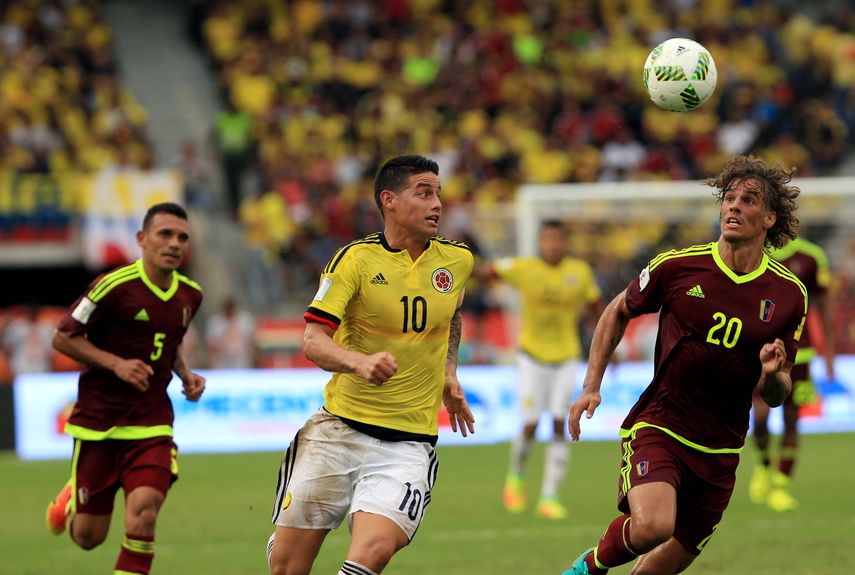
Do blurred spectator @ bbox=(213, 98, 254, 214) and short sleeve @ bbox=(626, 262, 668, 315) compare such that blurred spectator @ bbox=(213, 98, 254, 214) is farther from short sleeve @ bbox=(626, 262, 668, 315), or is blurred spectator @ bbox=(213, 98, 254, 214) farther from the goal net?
short sleeve @ bbox=(626, 262, 668, 315)

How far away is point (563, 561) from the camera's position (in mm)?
10125

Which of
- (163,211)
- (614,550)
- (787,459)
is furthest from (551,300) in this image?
(614,550)

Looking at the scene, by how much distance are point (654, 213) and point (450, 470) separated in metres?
Answer: 5.81

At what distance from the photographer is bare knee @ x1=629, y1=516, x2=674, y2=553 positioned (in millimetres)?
6898

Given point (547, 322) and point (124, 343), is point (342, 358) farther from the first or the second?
point (547, 322)

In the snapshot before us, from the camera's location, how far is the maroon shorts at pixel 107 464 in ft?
28.4

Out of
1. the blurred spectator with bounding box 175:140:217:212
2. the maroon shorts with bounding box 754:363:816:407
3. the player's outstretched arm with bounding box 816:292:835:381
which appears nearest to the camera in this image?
the maroon shorts with bounding box 754:363:816:407

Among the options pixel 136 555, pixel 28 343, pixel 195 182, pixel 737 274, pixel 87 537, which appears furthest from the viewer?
pixel 195 182

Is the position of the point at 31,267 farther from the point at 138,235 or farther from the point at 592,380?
the point at 592,380

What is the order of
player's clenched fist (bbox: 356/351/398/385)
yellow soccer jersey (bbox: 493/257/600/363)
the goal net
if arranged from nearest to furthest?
player's clenched fist (bbox: 356/351/398/385) → yellow soccer jersey (bbox: 493/257/600/363) → the goal net

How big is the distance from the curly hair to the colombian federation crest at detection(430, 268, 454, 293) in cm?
146

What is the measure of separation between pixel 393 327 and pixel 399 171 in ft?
2.56

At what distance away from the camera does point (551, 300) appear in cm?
1348

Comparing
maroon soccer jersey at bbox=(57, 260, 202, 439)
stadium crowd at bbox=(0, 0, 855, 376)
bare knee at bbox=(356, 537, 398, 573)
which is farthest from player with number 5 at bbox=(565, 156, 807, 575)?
stadium crowd at bbox=(0, 0, 855, 376)
